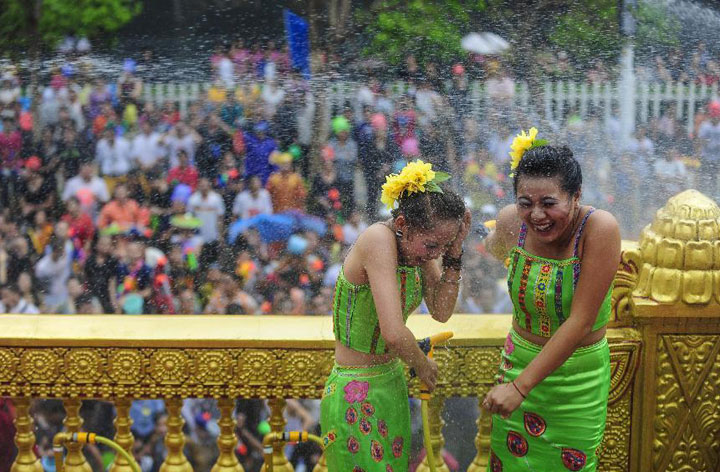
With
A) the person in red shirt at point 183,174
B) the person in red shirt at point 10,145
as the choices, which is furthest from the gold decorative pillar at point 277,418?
the person in red shirt at point 10,145

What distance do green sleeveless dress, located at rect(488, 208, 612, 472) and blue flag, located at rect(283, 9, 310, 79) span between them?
7151mm

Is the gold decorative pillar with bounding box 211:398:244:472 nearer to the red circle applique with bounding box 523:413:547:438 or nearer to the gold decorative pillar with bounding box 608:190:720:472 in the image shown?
the red circle applique with bounding box 523:413:547:438

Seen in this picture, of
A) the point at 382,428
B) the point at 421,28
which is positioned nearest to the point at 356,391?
the point at 382,428

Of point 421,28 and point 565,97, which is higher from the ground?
point 421,28

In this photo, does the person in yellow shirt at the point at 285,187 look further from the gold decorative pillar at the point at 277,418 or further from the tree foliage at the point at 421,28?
the gold decorative pillar at the point at 277,418

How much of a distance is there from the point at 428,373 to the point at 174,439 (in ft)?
3.49

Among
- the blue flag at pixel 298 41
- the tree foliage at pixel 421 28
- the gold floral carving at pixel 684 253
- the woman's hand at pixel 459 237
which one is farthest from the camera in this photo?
the blue flag at pixel 298 41

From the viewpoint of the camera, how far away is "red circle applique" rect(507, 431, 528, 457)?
10.6 feet

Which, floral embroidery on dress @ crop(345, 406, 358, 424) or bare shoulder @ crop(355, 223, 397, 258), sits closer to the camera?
bare shoulder @ crop(355, 223, 397, 258)

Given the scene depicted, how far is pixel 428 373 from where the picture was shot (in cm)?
318

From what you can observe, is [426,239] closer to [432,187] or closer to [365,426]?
[432,187]

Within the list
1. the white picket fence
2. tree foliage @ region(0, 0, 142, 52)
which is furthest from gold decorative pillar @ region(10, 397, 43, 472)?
tree foliage @ region(0, 0, 142, 52)

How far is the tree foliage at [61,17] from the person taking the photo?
1076cm

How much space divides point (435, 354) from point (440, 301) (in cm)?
38
